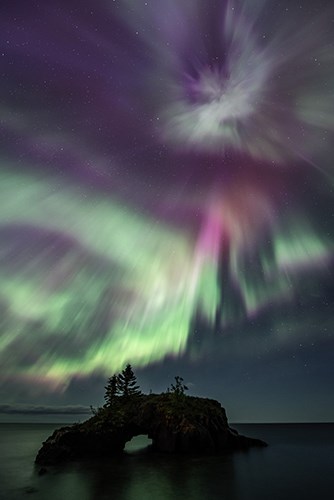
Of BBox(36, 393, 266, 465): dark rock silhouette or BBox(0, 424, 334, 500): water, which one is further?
BBox(36, 393, 266, 465): dark rock silhouette

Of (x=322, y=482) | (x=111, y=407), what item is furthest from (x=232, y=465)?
(x=111, y=407)

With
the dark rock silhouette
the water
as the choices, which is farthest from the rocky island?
the water

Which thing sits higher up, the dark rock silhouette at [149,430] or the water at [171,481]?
the dark rock silhouette at [149,430]

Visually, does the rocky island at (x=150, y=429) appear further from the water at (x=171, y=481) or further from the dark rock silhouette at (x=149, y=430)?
the water at (x=171, y=481)

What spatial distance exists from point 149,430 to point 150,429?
532 millimetres

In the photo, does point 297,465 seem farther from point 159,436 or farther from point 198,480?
point 198,480

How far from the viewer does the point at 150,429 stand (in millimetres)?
70062

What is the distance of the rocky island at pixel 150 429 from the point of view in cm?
6233

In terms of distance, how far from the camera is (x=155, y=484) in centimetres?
4141

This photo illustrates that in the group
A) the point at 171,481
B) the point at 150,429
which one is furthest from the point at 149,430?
the point at 171,481

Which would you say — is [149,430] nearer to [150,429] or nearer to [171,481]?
[150,429]

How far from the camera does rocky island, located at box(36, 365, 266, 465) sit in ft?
205

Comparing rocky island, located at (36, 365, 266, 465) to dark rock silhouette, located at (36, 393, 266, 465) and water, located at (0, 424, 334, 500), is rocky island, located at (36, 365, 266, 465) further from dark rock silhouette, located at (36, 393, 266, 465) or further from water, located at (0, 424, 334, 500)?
water, located at (0, 424, 334, 500)

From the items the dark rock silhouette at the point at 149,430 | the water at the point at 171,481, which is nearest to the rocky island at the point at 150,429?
the dark rock silhouette at the point at 149,430
